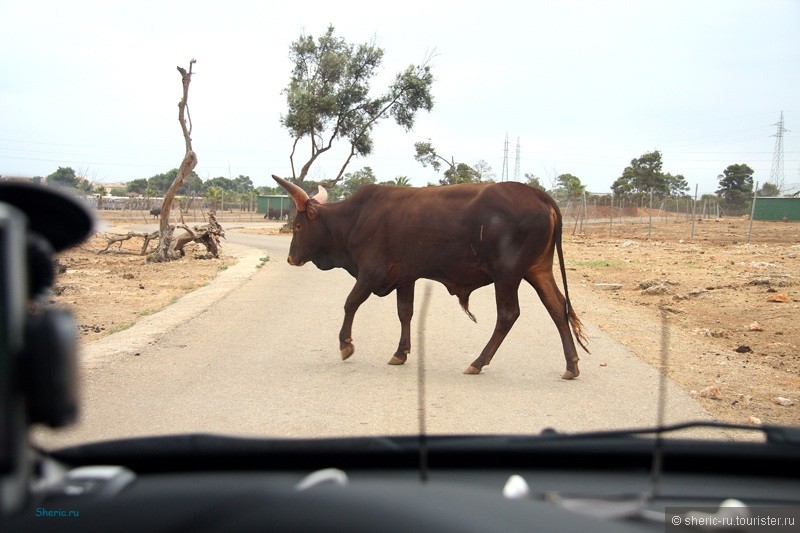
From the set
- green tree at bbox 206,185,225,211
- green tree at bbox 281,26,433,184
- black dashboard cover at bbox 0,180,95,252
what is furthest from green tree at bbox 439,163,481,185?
black dashboard cover at bbox 0,180,95,252

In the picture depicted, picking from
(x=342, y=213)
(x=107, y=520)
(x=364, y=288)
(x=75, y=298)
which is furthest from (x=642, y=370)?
(x=75, y=298)

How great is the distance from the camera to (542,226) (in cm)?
795

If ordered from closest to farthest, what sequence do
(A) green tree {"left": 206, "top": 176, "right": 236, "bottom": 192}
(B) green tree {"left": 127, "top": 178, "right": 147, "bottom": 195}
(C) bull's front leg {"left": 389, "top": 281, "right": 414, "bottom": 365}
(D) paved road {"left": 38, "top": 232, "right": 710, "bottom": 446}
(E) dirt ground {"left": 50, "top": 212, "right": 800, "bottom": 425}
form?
(D) paved road {"left": 38, "top": 232, "right": 710, "bottom": 446}
(E) dirt ground {"left": 50, "top": 212, "right": 800, "bottom": 425}
(C) bull's front leg {"left": 389, "top": 281, "right": 414, "bottom": 365}
(B) green tree {"left": 127, "top": 178, "right": 147, "bottom": 195}
(A) green tree {"left": 206, "top": 176, "right": 236, "bottom": 192}

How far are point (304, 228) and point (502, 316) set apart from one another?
262 cm

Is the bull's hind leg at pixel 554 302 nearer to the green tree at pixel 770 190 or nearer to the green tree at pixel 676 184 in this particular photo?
the green tree at pixel 770 190

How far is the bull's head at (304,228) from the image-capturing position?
9.41 meters

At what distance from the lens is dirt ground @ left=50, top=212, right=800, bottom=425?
25.4 feet

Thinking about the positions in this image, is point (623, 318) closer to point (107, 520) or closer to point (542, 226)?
point (542, 226)

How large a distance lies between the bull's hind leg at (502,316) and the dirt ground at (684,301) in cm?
100

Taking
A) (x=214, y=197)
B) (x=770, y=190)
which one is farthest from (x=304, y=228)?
(x=214, y=197)

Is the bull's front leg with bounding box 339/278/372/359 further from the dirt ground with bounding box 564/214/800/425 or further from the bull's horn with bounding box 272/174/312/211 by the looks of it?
the dirt ground with bounding box 564/214/800/425

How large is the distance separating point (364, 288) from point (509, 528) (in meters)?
7.32

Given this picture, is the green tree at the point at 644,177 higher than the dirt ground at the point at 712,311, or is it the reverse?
the green tree at the point at 644,177

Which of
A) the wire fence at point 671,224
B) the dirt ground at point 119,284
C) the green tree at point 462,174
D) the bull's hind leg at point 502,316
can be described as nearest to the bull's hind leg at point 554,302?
the bull's hind leg at point 502,316
